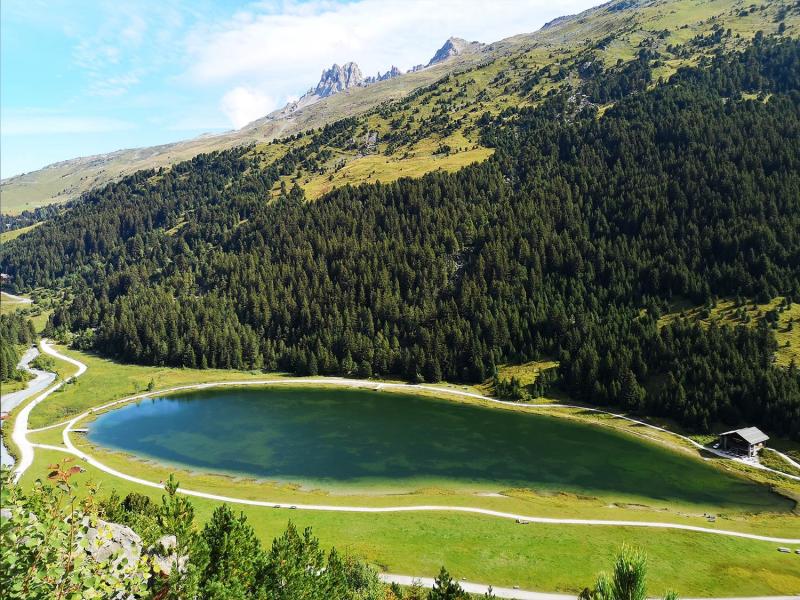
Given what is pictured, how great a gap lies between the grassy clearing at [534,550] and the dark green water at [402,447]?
14332 millimetres

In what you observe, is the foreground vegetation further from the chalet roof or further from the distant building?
the chalet roof

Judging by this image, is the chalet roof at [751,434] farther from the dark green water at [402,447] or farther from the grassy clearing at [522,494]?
the dark green water at [402,447]

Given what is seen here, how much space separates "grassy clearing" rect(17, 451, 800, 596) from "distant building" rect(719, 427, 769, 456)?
114 ft

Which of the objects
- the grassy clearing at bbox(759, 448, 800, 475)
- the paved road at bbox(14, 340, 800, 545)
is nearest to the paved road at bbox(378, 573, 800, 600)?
the paved road at bbox(14, 340, 800, 545)

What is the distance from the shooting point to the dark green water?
8131cm

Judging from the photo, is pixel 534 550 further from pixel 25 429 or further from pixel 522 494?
pixel 25 429

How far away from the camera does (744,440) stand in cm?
9100

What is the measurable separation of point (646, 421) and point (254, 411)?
8735cm

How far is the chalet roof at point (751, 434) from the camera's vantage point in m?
90.6

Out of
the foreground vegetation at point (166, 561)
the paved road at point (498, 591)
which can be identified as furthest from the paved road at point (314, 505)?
the foreground vegetation at point (166, 561)

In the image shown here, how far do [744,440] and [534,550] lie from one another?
5619 centimetres

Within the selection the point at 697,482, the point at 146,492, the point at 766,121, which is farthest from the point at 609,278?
the point at 146,492

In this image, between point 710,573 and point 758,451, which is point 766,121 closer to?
point 758,451

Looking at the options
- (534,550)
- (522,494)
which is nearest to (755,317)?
(522,494)
